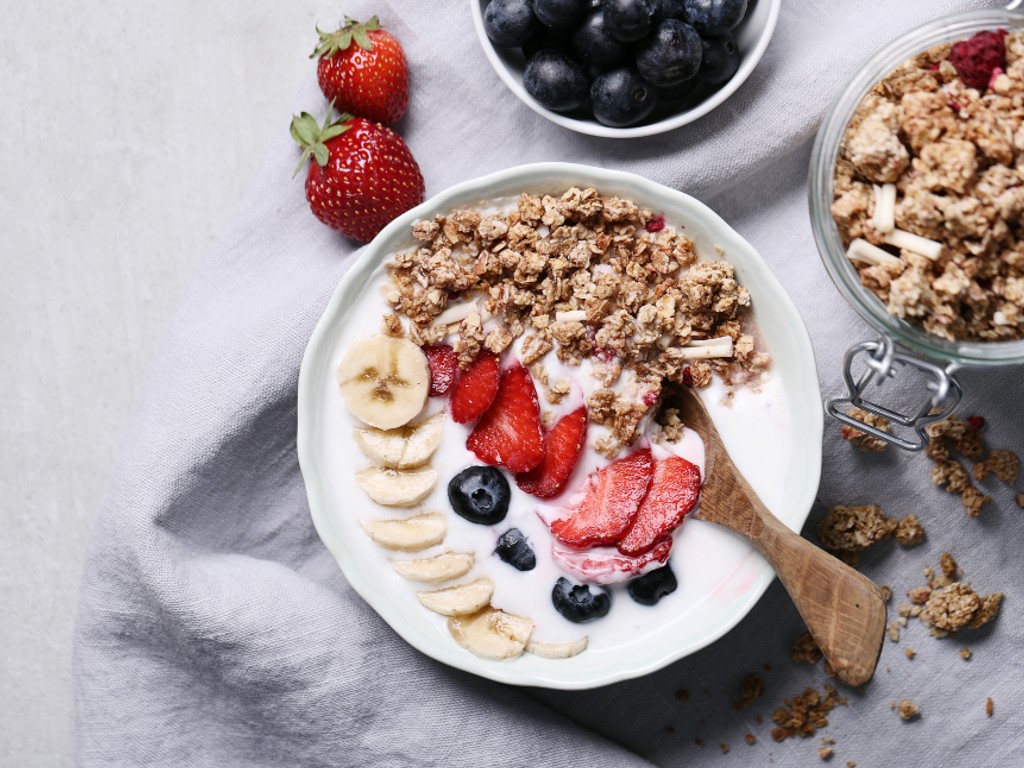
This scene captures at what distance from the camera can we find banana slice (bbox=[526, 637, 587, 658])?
1413 mm

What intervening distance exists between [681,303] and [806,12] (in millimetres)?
510

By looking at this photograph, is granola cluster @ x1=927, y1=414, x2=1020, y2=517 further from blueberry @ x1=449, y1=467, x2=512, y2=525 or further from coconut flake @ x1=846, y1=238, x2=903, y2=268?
blueberry @ x1=449, y1=467, x2=512, y2=525

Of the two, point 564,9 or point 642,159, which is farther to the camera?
point 642,159

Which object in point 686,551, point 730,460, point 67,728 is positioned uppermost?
point 730,460

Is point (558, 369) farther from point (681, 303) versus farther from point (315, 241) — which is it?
point (315, 241)

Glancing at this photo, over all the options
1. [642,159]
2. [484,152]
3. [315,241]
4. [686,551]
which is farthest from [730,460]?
[315,241]

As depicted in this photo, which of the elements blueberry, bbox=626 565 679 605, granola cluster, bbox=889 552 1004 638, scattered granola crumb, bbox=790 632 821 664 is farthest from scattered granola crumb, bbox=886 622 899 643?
blueberry, bbox=626 565 679 605

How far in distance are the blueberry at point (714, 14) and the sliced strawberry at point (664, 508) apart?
0.58 m

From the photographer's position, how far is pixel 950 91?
1176 mm

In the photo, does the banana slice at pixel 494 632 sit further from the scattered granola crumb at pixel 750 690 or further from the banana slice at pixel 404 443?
the scattered granola crumb at pixel 750 690

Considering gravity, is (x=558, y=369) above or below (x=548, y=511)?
above

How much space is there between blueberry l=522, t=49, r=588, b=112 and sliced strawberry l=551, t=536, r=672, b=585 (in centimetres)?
62

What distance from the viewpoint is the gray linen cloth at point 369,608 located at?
5.01ft

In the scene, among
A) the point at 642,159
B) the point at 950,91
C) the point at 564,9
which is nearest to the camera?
the point at 950,91
